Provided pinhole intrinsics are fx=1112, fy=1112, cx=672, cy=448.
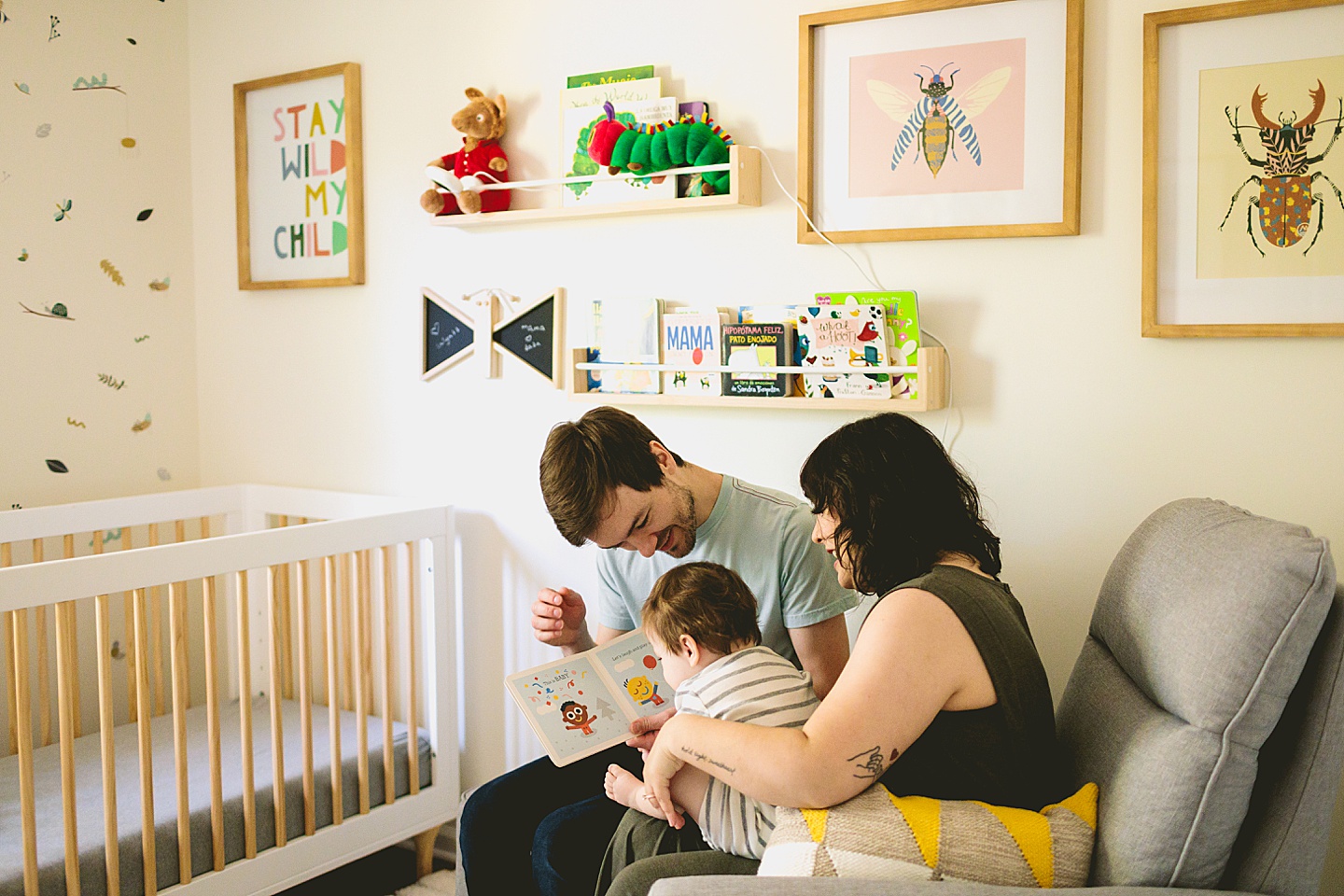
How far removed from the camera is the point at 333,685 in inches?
91.3

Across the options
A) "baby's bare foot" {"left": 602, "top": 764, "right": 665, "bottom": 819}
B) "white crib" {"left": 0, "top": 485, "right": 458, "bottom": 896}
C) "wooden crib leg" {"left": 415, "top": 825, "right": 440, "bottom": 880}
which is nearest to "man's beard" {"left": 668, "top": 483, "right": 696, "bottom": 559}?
"baby's bare foot" {"left": 602, "top": 764, "right": 665, "bottom": 819}

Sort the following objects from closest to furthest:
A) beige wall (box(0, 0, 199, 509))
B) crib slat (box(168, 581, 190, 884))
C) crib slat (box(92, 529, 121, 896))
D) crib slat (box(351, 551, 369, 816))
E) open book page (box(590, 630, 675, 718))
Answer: open book page (box(590, 630, 675, 718)) → crib slat (box(92, 529, 121, 896)) → crib slat (box(168, 581, 190, 884)) → crib slat (box(351, 551, 369, 816)) → beige wall (box(0, 0, 199, 509))

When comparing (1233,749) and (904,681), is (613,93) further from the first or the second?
(1233,749)

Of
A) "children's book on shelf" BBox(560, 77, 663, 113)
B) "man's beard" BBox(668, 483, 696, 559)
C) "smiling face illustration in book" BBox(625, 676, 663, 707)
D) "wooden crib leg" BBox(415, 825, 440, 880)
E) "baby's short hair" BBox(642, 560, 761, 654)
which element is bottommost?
"wooden crib leg" BBox(415, 825, 440, 880)

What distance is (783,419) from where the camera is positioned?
2.26 metres

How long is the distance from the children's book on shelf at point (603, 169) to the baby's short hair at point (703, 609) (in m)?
0.99

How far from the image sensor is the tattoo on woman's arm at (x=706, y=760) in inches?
51.9

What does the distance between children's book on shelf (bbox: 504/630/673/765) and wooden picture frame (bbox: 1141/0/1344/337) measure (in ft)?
3.35

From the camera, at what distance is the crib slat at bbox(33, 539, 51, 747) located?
2489mm

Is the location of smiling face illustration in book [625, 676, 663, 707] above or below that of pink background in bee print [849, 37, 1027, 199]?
below

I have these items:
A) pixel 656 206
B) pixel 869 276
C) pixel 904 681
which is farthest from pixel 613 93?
pixel 904 681

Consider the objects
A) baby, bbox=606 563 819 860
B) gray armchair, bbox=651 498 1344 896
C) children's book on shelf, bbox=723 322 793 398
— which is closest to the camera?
gray armchair, bbox=651 498 1344 896

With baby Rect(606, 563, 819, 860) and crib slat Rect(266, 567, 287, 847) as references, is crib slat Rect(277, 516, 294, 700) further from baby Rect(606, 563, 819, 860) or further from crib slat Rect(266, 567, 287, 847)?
baby Rect(606, 563, 819, 860)

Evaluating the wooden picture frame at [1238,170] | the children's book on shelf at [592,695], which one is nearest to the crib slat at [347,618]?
the children's book on shelf at [592,695]
